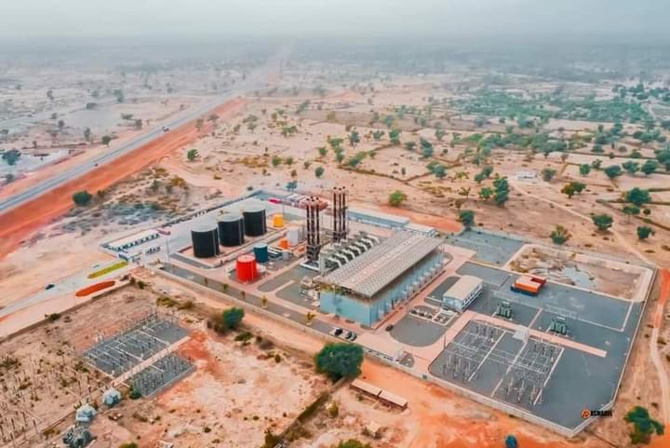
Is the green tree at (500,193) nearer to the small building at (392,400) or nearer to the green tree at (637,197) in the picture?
the green tree at (637,197)

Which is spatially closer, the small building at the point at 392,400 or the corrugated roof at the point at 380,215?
the small building at the point at 392,400

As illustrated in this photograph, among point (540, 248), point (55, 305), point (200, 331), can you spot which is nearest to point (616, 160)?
point (540, 248)

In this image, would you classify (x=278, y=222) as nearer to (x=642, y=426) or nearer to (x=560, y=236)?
(x=560, y=236)

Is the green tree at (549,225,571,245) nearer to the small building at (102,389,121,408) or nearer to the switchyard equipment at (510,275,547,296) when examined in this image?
the switchyard equipment at (510,275,547,296)

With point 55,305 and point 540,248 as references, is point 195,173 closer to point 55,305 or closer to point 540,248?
point 55,305

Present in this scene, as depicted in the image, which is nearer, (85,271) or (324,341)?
(324,341)

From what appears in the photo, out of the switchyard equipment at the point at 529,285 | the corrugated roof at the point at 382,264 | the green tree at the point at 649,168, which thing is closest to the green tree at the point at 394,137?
the green tree at the point at 649,168
